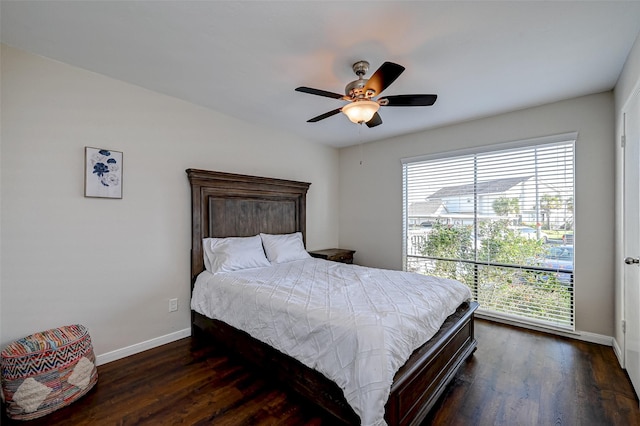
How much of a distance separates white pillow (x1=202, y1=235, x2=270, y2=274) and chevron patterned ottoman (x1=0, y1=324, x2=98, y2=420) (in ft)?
3.86

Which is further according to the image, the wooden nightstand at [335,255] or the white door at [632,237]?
the wooden nightstand at [335,255]

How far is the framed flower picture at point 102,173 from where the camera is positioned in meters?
2.36

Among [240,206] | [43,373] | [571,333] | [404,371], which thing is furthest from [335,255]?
[43,373]

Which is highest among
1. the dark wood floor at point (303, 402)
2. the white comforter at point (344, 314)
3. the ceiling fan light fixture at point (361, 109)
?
the ceiling fan light fixture at point (361, 109)

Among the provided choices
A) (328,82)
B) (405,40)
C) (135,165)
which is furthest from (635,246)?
(135,165)

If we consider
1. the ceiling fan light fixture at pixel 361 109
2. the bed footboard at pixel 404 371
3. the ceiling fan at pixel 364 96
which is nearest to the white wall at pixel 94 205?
the bed footboard at pixel 404 371

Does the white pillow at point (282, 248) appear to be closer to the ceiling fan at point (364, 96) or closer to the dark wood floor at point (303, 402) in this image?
the dark wood floor at point (303, 402)

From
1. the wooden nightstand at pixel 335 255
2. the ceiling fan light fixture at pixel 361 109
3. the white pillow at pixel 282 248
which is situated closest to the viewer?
the ceiling fan light fixture at pixel 361 109

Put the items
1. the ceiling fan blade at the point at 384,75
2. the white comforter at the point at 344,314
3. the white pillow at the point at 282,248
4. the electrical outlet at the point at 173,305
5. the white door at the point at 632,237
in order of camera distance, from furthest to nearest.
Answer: the white pillow at the point at 282,248 → the electrical outlet at the point at 173,305 → the white door at the point at 632,237 → the ceiling fan blade at the point at 384,75 → the white comforter at the point at 344,314

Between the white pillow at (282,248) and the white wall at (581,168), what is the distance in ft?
4.88

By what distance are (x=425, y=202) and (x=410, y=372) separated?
2.88 meters

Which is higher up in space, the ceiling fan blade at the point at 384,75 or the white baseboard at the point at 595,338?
the ceiling fan blade at the point at 384,75

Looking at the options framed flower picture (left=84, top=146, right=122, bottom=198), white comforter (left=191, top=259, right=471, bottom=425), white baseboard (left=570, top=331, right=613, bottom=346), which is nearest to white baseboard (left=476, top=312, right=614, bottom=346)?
white baseboard (left=570, top=331, right=613, bottom=346)

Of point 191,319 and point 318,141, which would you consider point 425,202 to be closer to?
point 318,141
